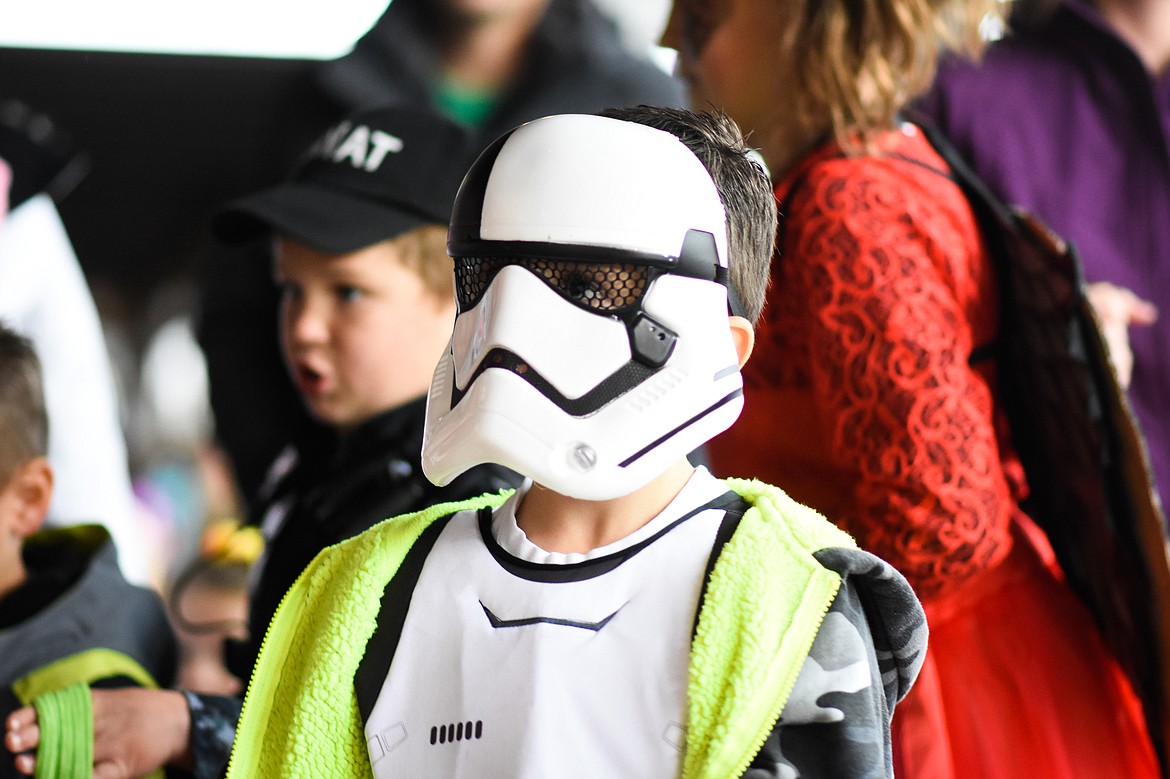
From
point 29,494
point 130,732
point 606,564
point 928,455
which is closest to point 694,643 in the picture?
point 606,564

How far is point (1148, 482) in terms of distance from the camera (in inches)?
38.2

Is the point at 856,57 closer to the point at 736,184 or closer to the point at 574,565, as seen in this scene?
the point at 736,184

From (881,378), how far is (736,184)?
264 millimetres

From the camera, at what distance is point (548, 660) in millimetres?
650

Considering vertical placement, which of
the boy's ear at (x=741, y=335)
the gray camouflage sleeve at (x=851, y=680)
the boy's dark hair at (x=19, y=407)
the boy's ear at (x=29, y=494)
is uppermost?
the boy's ear at (x=741, y=335)

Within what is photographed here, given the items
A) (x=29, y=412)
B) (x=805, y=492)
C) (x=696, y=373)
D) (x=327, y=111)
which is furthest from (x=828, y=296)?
(x=327, y=111)

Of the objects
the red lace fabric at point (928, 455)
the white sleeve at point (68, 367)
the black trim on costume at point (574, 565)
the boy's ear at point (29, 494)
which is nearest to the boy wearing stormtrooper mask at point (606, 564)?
the black trim on costume at point (574, 565)

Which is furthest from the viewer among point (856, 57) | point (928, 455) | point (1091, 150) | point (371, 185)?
point (1091, 150)

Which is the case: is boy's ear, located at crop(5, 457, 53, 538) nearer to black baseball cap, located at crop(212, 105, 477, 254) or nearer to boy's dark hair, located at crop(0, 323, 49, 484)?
boy's dark hair, located at crop(0, 323, 49, 484)

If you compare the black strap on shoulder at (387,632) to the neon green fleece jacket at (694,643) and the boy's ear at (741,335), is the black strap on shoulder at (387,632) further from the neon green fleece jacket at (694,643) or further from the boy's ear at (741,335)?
the boy's ear at (741,335)

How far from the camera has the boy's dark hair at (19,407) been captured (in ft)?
3.79

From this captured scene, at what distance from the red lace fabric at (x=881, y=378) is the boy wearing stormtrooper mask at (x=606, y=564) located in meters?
0.22

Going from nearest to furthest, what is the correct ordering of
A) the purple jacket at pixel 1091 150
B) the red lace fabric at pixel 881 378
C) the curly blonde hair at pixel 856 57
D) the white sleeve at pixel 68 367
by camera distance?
the red lace fabric at pixel 881 378 → the curly blonde hair at pixel 856 57 → the purple jacket at pixel 1091 150 → the white sleeve at pixel 68 367

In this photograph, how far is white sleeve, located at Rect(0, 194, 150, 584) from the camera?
1.59 meters
